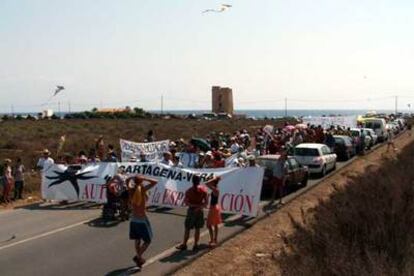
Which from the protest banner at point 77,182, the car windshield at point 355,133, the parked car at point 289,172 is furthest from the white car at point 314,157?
the car windshield at point 355,133

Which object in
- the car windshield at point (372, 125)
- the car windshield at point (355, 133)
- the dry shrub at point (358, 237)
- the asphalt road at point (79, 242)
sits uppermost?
the dry shrub at point (358, 237)

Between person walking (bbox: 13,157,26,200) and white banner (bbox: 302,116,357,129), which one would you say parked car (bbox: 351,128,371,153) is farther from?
person walking (bbox: 13,157,26,200)

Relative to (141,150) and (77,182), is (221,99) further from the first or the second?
(77,182)

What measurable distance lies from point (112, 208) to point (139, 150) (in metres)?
9.55

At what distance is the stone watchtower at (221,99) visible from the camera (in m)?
165

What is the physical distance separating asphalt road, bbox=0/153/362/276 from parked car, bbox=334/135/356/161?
18.8 meters

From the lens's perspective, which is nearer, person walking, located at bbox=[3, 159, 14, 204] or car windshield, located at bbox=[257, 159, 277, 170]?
person walking, located at bbox=[3, 159, 14, 204]

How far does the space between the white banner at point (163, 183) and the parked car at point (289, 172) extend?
3.36 metres

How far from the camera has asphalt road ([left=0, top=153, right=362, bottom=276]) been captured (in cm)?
1191

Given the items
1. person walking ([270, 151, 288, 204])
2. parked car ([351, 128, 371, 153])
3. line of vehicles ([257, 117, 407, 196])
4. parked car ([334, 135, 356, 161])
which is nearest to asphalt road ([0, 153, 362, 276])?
person walking ([270, 151, 288, 204])

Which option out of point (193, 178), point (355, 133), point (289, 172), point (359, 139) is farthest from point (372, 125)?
point (193, 178)

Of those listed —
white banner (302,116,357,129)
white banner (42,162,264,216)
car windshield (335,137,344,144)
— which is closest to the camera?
white banner (42,162,264,216)

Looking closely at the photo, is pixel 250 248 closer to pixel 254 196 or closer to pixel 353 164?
pixel 254 196

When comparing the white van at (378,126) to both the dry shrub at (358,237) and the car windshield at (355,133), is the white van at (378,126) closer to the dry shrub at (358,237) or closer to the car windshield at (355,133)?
the car windshield at (355,133)
